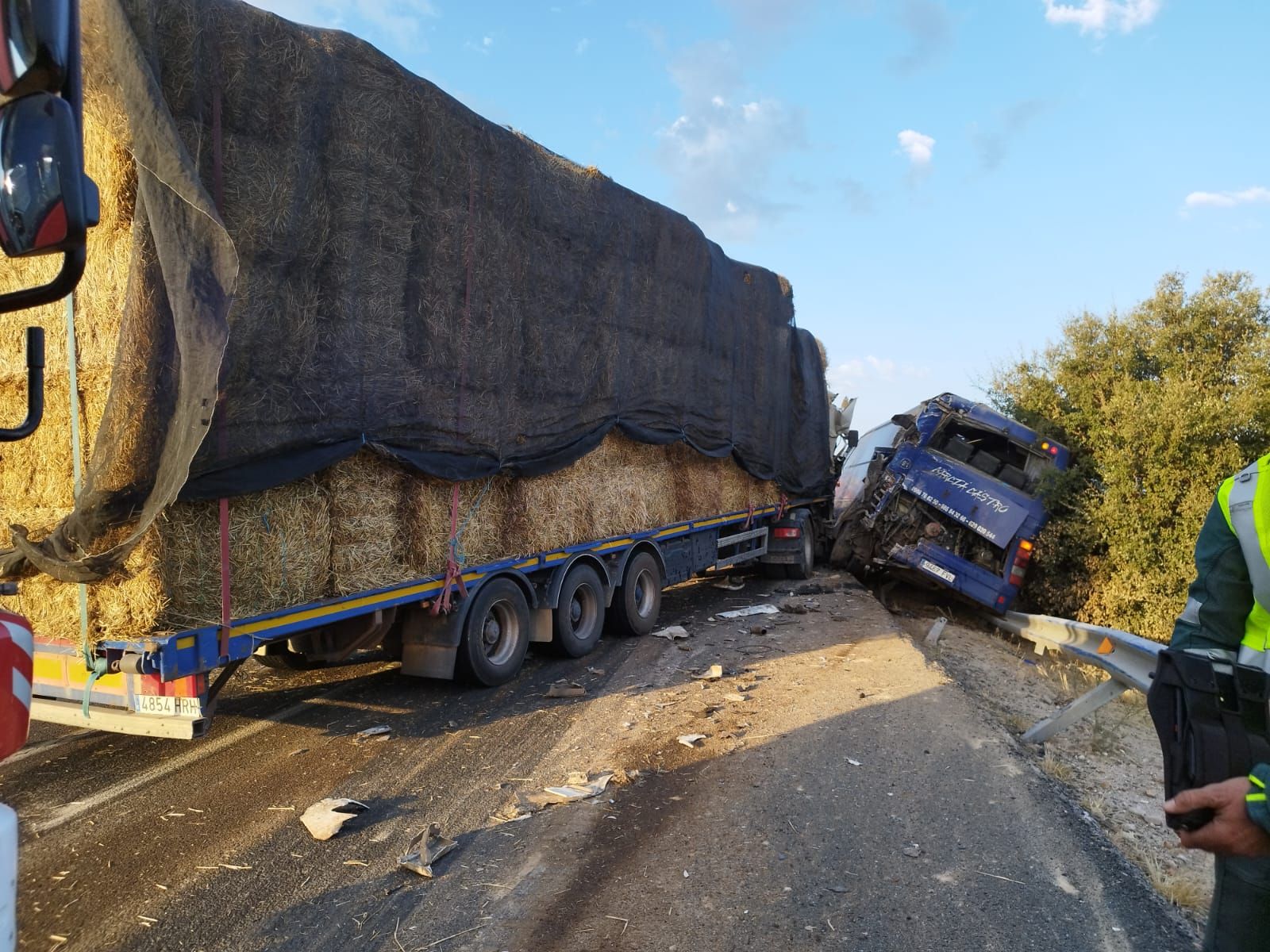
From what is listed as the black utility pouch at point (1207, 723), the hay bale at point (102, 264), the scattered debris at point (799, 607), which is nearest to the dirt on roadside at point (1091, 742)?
the scattered debris at point (799, 607)

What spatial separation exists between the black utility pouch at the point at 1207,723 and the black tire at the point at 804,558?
11.6 meters

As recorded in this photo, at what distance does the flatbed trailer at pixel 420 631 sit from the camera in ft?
14.9

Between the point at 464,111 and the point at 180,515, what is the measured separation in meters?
3.63

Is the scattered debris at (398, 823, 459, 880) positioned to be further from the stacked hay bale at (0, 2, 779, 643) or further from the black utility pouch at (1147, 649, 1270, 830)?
the black utility pouch at (1147, 649, 1270, 830)

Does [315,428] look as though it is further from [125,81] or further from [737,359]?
[737,359]

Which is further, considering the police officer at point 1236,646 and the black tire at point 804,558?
the black tire at point 804,558

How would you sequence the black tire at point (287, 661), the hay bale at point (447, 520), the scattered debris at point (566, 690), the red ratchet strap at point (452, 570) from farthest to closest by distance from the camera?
the scattered debris at point (566, 690)
the black tire at point (287, 661)
the red ratchet strap at point (452, 570)
the hay bale at point (447, 520)

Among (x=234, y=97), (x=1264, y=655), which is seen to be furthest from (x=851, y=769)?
(x=234, y=97)

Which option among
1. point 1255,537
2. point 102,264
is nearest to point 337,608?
point 102,264

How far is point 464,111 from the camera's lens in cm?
630

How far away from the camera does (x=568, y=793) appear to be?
4.82 m

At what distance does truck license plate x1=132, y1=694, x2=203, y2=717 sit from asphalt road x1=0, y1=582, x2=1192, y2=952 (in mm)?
523

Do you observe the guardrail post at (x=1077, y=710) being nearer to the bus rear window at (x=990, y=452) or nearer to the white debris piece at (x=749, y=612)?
the white debris piece at (x=749, y=612)

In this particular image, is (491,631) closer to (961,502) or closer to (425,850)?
(425,850)
